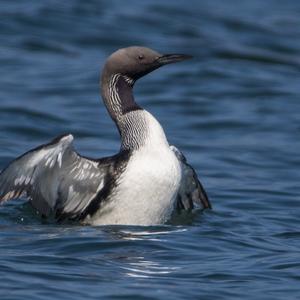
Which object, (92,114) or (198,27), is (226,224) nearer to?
(92,114)

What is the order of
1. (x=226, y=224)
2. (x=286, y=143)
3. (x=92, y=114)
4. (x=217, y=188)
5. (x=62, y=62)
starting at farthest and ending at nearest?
(x=62, y=62)
(x=92, y=114)
(x=286, y=143)
(x=217, y=188)
(x=226, y=224)

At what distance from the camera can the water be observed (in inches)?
315

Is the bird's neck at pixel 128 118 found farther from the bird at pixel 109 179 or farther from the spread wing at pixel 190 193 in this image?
the spread wing at pixel 190 193

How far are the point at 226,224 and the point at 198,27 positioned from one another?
376 inches

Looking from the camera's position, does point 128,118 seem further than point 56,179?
Yes

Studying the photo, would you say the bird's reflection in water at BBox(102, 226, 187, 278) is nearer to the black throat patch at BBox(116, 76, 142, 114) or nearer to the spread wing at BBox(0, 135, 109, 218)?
the spread wing at BBox(0, 135, 109, 218)

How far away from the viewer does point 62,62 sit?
17.4 meters

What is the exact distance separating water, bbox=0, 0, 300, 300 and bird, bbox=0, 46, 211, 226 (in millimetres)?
188

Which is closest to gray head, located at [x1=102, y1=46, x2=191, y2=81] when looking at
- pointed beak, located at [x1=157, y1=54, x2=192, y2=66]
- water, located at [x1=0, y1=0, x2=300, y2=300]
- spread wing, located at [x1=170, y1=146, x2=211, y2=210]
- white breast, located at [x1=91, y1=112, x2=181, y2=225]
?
pointed beak, located at [x1=157, y1=54, x2=192, y2=66]

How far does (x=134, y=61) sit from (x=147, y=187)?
117 centimetres

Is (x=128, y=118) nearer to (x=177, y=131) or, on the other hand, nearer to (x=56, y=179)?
(x=56, y=179)

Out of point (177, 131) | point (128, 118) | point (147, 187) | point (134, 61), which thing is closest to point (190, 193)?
point (128, 118)

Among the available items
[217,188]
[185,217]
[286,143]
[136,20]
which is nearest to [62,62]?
[136,20]

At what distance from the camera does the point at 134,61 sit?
9867 millimetres
